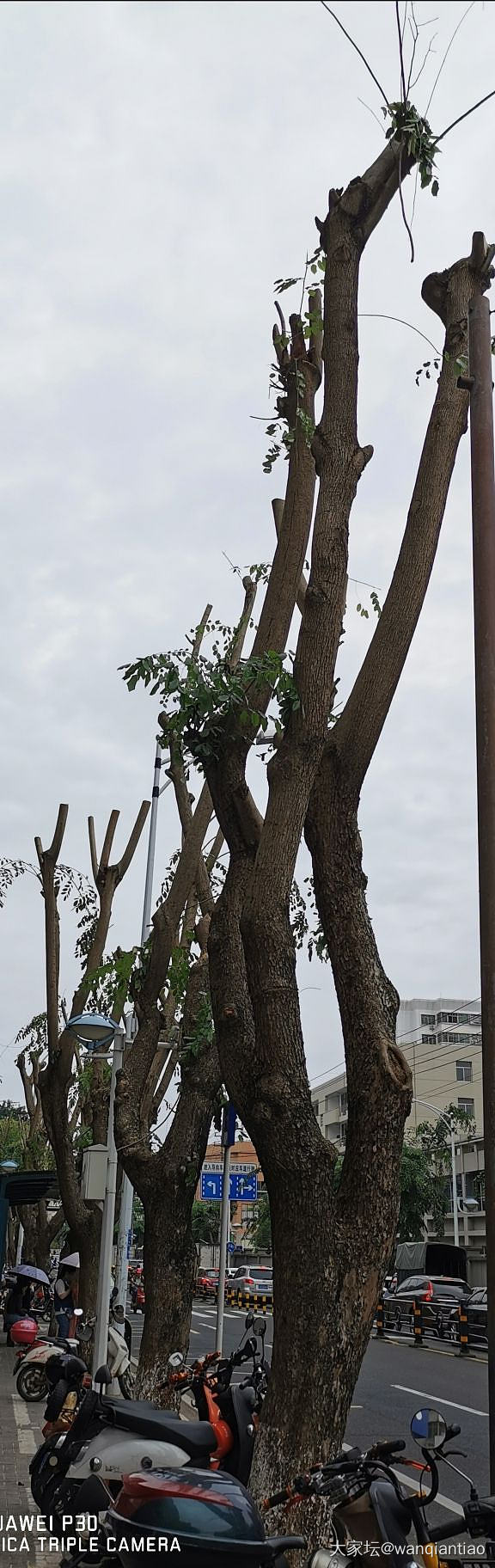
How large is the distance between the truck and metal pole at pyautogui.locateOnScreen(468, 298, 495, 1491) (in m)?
36.3

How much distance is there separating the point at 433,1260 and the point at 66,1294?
24088 mm

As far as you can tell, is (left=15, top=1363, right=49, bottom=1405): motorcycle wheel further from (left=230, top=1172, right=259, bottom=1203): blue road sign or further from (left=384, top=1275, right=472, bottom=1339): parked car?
(left=384, top=1275, right=472, bottom=1339): parked car

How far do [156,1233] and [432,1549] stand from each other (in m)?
7.25

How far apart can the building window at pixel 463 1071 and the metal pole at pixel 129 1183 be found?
49.9 m

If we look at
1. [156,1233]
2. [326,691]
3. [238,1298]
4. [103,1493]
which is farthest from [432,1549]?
[238,1298]

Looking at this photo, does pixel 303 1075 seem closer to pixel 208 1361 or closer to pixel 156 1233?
pixel 208 1361

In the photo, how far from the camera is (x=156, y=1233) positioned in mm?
11812

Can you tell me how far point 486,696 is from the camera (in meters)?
6.03

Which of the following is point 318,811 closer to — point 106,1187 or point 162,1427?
point 162,1427

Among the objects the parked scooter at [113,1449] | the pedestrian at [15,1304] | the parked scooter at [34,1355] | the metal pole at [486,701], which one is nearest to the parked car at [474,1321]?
the parked scooter at [34,1355]

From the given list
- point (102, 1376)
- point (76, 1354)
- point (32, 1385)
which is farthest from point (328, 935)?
point (32, 1385)

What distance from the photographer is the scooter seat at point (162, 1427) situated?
6914 mm

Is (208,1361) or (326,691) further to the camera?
(208,1361)

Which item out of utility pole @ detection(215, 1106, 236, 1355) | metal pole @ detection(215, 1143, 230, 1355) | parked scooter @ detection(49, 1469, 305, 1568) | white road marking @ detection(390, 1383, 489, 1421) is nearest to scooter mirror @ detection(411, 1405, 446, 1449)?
parked scooter @ detection(49, 1469, 305, 1568)
